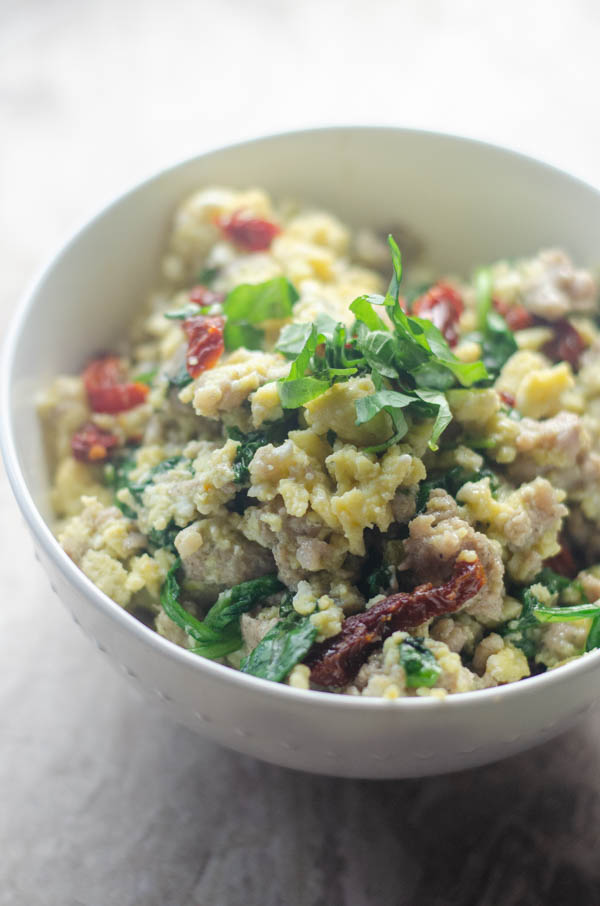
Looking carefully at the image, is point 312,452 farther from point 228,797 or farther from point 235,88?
point 235,88

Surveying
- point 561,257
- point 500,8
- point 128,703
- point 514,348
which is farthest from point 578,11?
point 128,703

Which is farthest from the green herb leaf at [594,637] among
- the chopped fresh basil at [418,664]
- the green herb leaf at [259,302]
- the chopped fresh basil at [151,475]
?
the green herb leaf at [259,302]

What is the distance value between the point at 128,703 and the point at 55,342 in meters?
1.38

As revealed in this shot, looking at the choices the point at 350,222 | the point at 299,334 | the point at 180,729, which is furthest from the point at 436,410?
the point at 350,222

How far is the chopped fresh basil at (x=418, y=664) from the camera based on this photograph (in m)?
2.26

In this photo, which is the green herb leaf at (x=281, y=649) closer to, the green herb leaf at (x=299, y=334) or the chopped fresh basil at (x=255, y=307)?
the green herb leaf at (x=299, y=334)

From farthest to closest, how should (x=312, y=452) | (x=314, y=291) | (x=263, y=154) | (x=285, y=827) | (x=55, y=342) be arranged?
(x=263, y=154) → (x=55, y=342) → (x=314, y=291) → (x=285, y=827) → (x=312, y=452)

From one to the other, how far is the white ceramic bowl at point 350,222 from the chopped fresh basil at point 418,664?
117mm

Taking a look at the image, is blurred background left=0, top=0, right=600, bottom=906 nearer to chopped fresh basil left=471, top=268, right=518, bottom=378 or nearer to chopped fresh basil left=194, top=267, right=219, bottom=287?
chopped fresh basil left=471, top=268, right=518, bottom=378

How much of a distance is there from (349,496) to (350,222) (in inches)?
76.7

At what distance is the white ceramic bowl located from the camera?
2209mm

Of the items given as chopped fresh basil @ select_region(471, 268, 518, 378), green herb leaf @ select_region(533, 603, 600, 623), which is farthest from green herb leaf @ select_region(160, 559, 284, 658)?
chopped fresh basil @ select_region(471, 268, 518, 378)

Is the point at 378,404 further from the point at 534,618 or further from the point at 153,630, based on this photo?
the point at 153,630

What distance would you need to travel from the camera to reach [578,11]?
521cm
